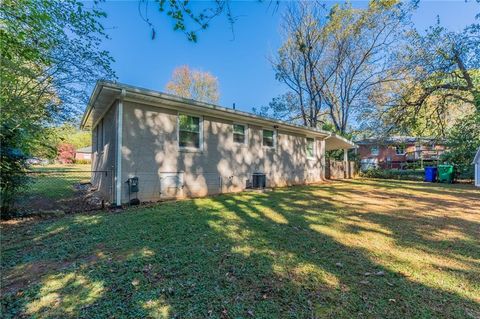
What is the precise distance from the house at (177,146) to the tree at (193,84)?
66.6 feet

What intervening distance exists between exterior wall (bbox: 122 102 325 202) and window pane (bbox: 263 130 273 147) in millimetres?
303

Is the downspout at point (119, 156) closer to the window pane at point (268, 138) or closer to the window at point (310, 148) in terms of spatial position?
the window pane at point (268, 138)

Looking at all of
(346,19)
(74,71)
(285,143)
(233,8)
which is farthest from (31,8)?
(346,19)

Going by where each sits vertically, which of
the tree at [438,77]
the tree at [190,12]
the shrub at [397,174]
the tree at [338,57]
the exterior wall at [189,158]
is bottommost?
the shrub at [397,174]

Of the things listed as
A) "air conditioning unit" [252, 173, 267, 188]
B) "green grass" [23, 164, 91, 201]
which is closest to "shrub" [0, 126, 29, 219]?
"green grass" [23, 164, 91, 201]

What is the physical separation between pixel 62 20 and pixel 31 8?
158 centimetres

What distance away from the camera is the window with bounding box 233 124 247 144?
9.93 metres

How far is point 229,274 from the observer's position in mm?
2750

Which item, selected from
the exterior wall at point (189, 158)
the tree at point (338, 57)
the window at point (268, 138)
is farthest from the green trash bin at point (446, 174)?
the window at point (268, 138)

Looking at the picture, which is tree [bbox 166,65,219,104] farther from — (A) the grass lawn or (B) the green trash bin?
(A) the grass lawn

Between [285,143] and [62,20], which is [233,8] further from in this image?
[285,143]

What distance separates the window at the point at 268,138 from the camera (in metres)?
11.2

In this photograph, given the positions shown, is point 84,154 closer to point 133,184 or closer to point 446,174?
point 133,184

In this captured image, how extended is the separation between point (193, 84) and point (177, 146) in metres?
24.3
